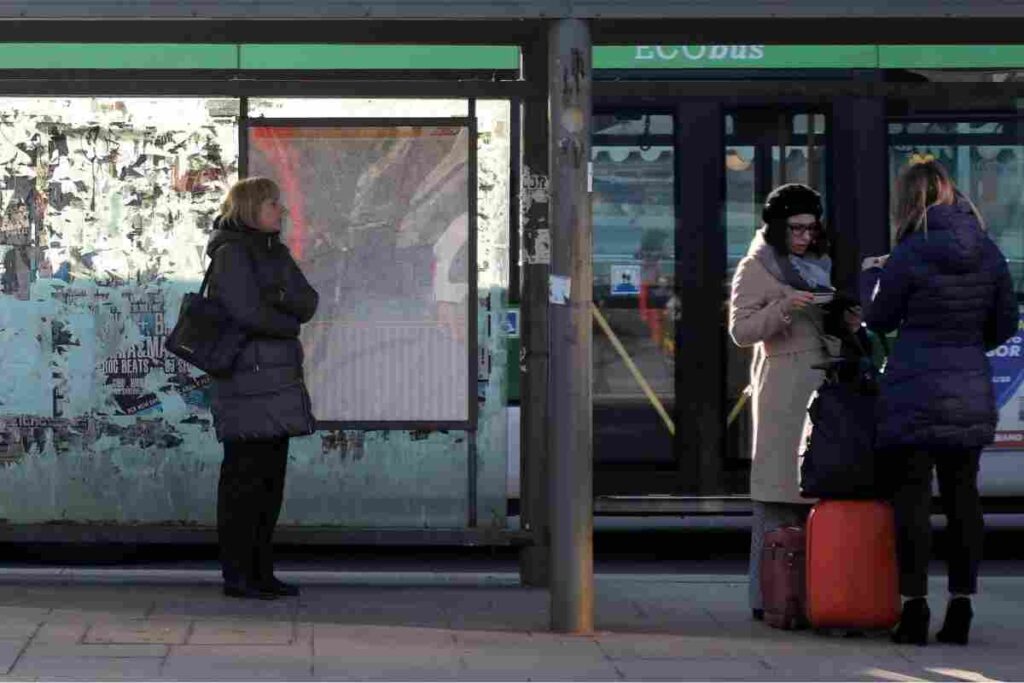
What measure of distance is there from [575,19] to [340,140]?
1565 millimetres

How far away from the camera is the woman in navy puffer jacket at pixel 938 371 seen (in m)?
7.16

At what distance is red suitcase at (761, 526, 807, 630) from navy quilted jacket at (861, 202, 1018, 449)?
23.7 inches

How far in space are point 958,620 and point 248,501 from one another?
275 cm

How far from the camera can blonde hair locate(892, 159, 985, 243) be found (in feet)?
23.9

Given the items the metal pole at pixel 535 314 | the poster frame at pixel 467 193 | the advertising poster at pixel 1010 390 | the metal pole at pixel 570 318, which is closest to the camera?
the metal pole at pixel 570 318

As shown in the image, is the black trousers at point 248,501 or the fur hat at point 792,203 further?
the black trousers at point 248,501

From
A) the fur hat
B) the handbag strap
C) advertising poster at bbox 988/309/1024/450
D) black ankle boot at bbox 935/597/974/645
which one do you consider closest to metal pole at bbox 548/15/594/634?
the fur hat

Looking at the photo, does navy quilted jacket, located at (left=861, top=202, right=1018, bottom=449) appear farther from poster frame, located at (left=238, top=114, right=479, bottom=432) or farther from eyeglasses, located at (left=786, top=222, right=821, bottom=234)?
poster frame, located at (left=238, top=114, right=479, bottom=432)

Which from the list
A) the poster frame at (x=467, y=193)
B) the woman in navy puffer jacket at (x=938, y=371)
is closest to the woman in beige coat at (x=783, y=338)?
the woman in navy puffer jacket at (x=938, y=371)

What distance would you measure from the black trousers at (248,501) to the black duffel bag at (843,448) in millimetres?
2080

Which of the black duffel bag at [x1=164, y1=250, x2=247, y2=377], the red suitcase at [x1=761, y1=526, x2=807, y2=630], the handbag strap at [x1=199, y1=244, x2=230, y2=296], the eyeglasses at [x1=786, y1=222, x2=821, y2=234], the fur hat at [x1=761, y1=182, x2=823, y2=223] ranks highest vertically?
the fur hat at [x1=761, y1=182, x2=823, y2=223]

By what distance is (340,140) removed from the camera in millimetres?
8617

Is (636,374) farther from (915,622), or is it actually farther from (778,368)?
(915,622)

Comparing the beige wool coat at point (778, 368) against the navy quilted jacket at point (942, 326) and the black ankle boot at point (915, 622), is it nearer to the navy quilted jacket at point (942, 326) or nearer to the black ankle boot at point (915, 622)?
the navy quilted jacket at point (942, 326)
